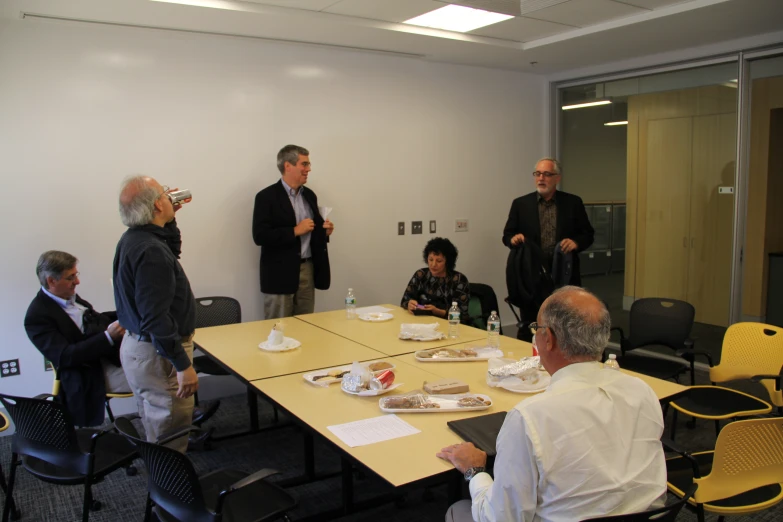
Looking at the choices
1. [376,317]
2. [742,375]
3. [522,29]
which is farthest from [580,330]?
[522,29]

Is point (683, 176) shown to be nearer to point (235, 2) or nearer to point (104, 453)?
point (235, 2)

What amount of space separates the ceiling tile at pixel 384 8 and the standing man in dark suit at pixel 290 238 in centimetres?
108

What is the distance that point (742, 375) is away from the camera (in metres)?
3.54

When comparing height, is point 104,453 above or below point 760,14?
below

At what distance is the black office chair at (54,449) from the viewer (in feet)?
8.34

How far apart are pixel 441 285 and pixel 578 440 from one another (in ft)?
9.70

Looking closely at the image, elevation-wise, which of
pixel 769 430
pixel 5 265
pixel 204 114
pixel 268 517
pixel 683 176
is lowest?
pixel 268 517

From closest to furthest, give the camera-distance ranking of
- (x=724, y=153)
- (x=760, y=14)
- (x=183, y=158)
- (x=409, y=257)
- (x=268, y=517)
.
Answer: (x=268, y=517), (x=760, y=14), (x=183, y=158), (x=724, y=153), (x=409, y=257)

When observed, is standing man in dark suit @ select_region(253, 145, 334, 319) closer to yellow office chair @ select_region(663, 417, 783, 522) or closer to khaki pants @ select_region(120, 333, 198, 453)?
khaki pants @ select_region(120, 333, 198, 453)

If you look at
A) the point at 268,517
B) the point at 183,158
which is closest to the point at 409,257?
the point at 183,158

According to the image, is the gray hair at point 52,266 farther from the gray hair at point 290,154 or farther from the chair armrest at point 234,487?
the chair armrest at point 234,487

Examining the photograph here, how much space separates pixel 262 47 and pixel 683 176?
3.76 meters

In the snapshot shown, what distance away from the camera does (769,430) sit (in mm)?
2225

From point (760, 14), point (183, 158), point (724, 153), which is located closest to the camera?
point (760, 14)
